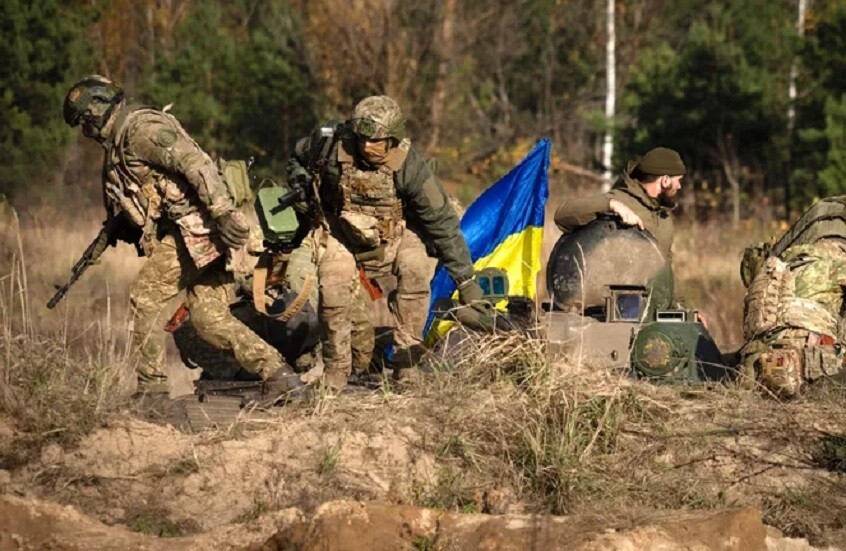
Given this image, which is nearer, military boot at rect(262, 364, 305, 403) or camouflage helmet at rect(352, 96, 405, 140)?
camouflage helmet at rect(352, 96, 405, 140)

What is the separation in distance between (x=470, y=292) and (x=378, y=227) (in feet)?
2.07

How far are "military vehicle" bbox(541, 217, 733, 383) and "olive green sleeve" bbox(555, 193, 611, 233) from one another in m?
0.06

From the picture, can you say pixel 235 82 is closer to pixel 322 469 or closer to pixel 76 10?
pixel 76 10

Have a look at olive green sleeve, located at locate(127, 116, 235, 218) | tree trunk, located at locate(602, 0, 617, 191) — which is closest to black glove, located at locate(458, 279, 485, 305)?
olive green sleeve, located at locate(127, 116, 235, 218)

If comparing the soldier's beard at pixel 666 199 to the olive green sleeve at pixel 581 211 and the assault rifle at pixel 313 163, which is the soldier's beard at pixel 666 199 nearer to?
the olive green sleeve at pixel 581 211

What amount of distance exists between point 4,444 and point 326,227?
8.57ft

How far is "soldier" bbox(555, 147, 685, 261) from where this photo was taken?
9.86 meters

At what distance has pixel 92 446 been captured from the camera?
796 cm

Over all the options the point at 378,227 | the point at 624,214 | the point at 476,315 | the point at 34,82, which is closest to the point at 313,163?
the point at 378,227

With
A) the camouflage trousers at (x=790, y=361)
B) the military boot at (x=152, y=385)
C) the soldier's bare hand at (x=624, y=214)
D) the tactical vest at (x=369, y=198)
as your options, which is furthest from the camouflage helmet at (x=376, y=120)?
the camouflage trousers at (x=790, y=361)

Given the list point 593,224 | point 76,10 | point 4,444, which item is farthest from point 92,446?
point 76,10

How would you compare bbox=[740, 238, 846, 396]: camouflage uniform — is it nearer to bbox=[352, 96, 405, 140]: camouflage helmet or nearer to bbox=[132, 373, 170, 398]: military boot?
bbox=[352, 96, 405, 140]: camouflage helmet

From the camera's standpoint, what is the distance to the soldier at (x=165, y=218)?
30.2 ft

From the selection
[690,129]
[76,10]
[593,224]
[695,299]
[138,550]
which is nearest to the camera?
[138,550]
